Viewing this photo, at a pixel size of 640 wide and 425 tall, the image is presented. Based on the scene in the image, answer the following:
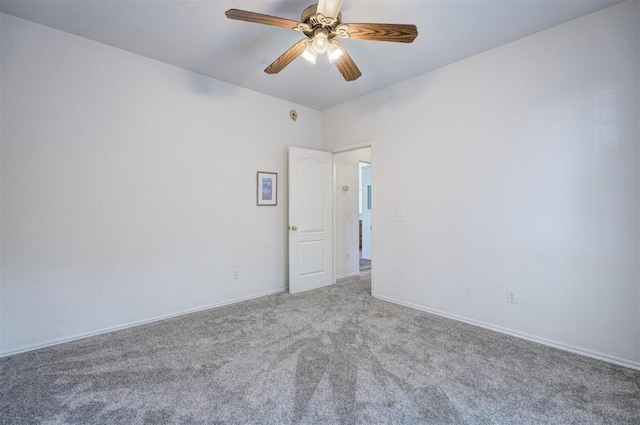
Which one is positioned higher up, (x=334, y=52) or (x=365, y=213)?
(x=334, y=52)

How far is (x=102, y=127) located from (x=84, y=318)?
5.93 ft

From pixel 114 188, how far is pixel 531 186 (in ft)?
12.9

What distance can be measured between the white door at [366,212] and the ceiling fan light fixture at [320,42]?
5.20 metres

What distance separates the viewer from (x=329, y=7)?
1.77 meters

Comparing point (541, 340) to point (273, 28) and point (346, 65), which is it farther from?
point (273, 28)

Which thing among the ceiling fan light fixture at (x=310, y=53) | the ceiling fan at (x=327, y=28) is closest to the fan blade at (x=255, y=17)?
the ceiling fan at (x=327, y=28)

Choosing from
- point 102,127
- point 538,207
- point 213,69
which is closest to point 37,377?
point 102,127

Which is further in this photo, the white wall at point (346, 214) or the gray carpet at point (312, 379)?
the white wall at point (346, 214)

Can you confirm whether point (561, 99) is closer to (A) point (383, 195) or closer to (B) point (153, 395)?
(A) point (383, 195)

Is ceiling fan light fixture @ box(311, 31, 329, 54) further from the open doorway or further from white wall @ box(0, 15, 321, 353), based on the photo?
the open doorway

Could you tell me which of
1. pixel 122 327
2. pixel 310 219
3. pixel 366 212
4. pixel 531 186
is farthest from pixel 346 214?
pixel 122 327

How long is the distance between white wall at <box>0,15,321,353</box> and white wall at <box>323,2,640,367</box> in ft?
6.92

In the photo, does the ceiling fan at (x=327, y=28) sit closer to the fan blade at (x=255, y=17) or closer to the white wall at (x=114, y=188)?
the fan blade at (x=255, y=17)

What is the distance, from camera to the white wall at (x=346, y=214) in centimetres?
473
